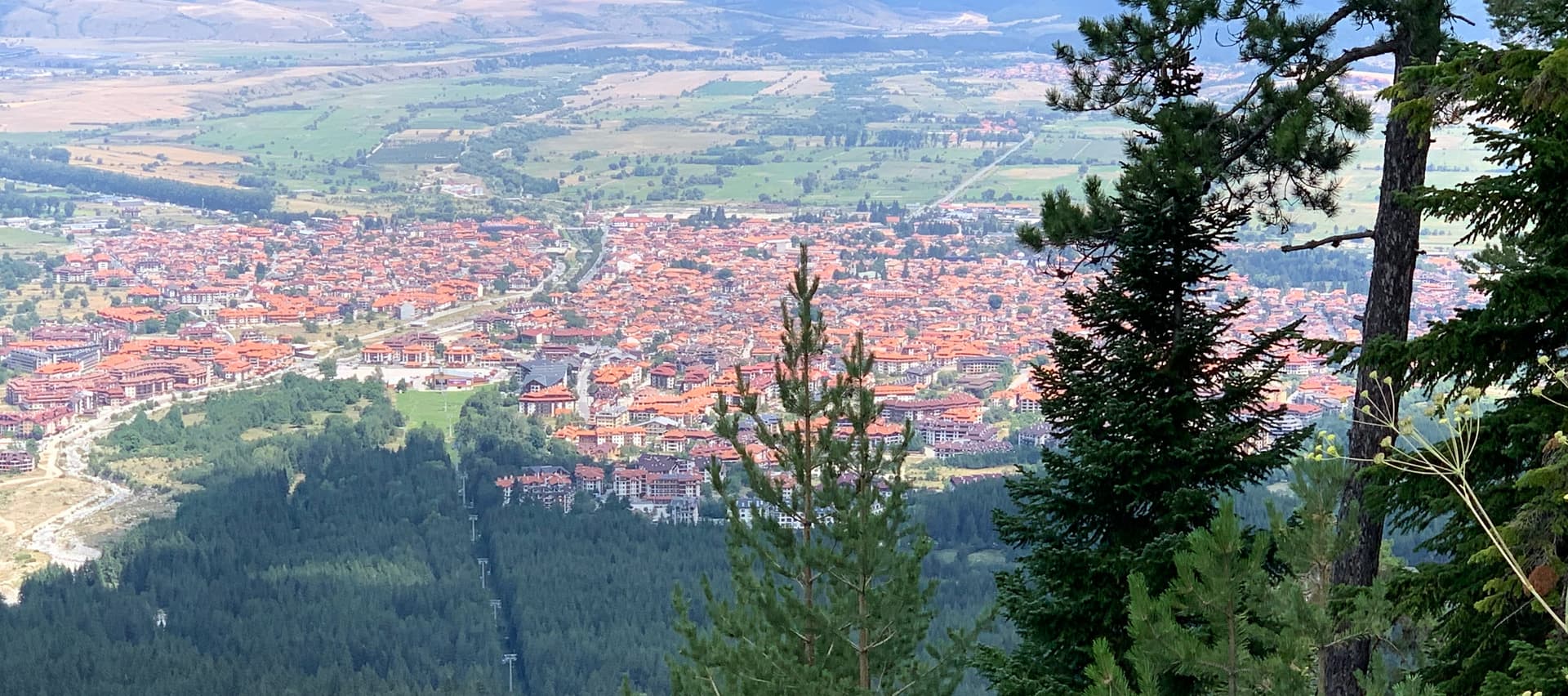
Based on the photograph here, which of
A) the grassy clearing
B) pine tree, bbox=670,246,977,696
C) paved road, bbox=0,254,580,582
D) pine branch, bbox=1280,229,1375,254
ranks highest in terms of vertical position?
pine branch, bbox=1280,229,1375,254

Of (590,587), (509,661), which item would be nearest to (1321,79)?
(509,661)

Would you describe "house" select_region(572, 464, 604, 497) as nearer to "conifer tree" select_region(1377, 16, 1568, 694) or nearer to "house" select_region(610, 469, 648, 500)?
"house" select_region(610, 469, 648, 500)

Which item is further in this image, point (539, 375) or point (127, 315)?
point (127, 315)

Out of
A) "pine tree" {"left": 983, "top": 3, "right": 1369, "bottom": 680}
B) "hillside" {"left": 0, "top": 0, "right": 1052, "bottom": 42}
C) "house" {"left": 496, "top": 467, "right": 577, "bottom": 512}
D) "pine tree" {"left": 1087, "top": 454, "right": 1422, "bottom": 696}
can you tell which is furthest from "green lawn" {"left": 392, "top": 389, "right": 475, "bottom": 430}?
"hillside" {"left": 0, "top": 0, "right": 1052, "bottom": 42}

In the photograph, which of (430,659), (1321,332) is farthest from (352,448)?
(1321,332)

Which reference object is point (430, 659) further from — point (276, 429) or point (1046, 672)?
point (1046, 672)

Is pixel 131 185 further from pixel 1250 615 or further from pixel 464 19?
pixel 1250 615
